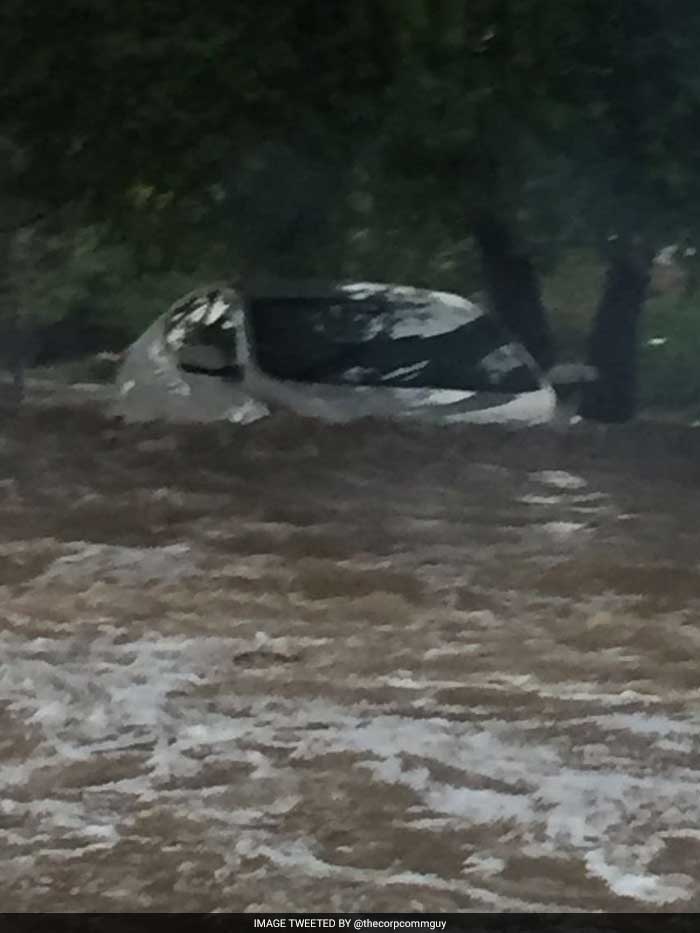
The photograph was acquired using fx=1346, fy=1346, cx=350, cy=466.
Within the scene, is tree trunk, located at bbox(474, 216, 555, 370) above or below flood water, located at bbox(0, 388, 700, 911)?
above

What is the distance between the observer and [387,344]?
1.21 m

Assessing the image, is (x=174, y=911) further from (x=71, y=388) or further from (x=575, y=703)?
(x=71, y=388)

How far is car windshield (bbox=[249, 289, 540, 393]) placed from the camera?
3.93 feet

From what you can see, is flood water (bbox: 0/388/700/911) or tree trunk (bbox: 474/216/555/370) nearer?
flood water (bbox: 0/388/700/911)

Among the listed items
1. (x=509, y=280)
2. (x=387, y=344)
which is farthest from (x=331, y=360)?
(x=509, y=280)

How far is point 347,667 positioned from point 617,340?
38 centimetres

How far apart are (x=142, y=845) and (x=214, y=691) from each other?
0.46 feet

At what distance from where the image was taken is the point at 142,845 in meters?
1.03

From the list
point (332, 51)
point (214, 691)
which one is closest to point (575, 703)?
point (214, 691)

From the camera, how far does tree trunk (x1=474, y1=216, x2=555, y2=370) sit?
3.93 feet

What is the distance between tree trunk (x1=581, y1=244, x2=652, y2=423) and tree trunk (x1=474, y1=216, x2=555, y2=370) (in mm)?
57

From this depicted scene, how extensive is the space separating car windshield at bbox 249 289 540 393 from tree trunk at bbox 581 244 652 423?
0.06m

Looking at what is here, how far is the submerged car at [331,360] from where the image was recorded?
1198 mm

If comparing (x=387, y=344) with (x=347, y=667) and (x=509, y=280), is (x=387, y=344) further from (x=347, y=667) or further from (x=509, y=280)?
(x=347, y=667)
